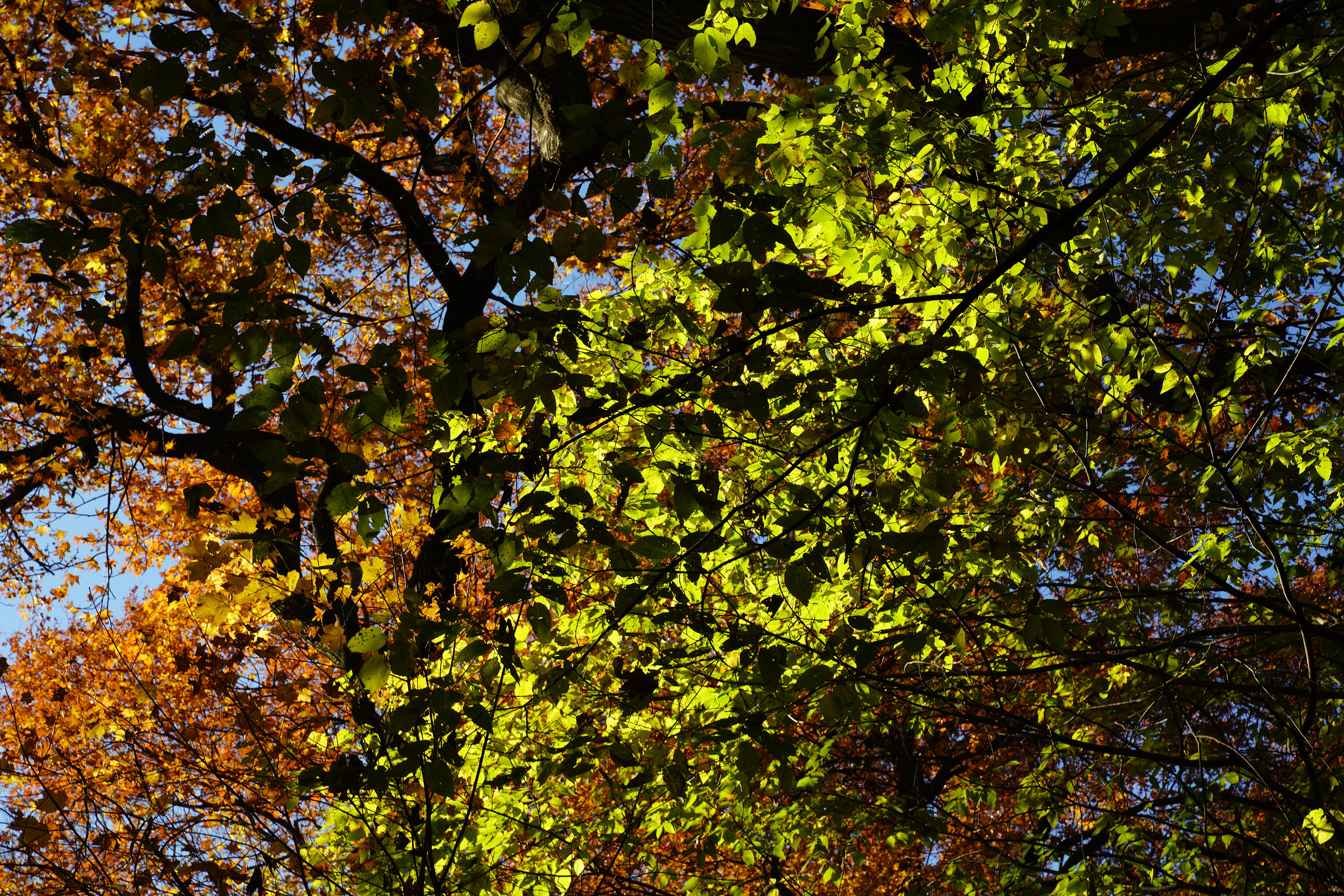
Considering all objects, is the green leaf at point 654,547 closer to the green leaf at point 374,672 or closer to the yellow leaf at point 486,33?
the green leaf at point 374,672

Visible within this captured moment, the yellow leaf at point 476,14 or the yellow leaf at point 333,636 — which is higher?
the yellow leaf at point 476,14

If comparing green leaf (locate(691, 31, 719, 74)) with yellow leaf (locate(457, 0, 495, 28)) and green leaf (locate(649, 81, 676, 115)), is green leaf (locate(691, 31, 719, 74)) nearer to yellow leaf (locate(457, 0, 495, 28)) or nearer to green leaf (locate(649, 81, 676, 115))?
green leaf (locate(649, 81, 676, 115))

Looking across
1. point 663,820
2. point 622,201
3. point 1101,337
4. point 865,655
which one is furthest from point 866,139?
point 663,820

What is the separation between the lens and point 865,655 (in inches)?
96.3

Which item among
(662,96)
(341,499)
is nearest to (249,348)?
(341,499)

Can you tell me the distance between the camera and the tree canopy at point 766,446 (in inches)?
90.0

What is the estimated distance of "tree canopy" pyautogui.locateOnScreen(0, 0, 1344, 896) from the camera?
7.50 feet

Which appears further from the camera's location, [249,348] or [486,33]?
[486,33]

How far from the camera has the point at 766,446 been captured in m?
2.64

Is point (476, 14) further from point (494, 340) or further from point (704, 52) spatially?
point (494, 340)

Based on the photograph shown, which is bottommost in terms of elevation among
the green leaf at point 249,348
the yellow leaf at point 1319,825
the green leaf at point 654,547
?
the yellow leaf at point 1319,825

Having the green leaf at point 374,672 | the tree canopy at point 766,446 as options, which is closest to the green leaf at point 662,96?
the tree canopy at point 766,446

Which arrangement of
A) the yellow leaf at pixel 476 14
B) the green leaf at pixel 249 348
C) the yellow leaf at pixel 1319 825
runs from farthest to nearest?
the yellow leaf at pixel 1319 825, the yellow leaf at pixel 476 14, the green leaf at pixel 249 348

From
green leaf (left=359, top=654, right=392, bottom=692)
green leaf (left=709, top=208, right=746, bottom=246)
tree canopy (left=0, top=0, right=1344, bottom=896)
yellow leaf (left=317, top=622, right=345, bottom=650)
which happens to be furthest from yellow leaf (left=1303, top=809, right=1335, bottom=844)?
yellow leaf (left=317, top=622, right=345, bottom=650)
